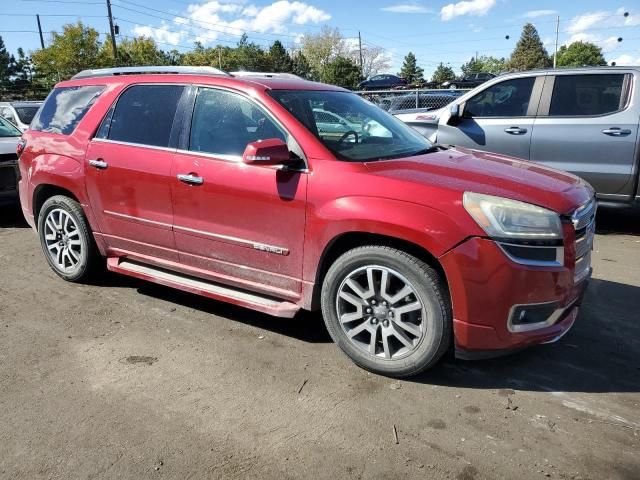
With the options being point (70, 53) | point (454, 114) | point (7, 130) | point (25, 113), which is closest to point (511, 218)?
point (454, 114)

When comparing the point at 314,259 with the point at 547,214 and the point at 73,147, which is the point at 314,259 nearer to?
the point at 547,214

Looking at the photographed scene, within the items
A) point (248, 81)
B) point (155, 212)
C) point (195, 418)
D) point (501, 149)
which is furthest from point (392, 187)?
point (501, 149)

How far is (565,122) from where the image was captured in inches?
253

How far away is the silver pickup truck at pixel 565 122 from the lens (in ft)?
20.2

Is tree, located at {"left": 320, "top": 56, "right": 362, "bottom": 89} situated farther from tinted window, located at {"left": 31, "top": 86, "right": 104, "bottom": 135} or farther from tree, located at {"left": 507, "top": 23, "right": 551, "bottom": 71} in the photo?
tinted window, located at {"left": 31, "top": 86, "right": 104, "bottom": 135}

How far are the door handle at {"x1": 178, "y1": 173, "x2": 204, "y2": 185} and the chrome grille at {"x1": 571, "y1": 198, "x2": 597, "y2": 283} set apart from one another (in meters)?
2.37

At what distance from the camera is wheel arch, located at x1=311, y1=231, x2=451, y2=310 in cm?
306

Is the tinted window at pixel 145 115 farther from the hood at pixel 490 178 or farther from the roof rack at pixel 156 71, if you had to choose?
the hood at pixel 490 178

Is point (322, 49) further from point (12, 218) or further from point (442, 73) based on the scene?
point (12, 218)

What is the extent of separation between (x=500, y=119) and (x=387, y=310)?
15.2 ft

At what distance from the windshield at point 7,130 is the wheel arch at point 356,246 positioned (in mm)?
7111

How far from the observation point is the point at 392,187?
10.1 ft

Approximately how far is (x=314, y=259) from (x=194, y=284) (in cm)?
111

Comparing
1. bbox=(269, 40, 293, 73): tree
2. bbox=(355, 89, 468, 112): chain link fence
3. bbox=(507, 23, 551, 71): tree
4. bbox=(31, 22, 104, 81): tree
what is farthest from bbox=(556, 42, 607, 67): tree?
bbox=(355, 89, 468, 112): chain link fence
